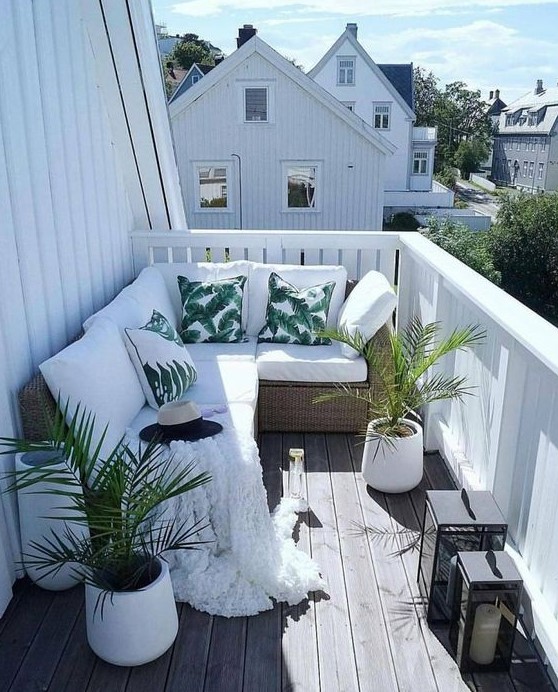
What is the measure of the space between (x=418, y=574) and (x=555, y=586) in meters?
0.55

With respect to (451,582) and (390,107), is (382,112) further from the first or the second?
(451,582)

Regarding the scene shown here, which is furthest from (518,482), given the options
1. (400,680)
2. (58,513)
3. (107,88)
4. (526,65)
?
(526,65)

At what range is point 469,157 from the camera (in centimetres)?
3622

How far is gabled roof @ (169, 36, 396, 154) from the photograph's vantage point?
12078 millimetres

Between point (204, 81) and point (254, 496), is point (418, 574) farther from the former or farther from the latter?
point (204, 81)

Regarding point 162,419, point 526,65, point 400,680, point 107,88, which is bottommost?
point 400,680

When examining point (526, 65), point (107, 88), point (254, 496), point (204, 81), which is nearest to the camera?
point (254, 496)

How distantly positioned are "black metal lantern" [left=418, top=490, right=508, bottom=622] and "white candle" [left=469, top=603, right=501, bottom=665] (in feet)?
0.57

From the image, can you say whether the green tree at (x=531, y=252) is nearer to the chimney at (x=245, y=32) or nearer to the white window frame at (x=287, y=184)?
the white window frame at (x=287, y=184)

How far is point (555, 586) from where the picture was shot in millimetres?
1816

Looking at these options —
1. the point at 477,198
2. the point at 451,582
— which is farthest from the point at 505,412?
the point at 477,198

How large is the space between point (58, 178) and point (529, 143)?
3643 cm

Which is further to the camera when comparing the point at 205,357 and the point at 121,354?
the point at 205,357

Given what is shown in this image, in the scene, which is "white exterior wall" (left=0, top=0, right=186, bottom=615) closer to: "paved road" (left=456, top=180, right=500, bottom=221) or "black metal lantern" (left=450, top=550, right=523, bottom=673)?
"black metal lantern" (left=450, top=550, right=523, bottom=673)
